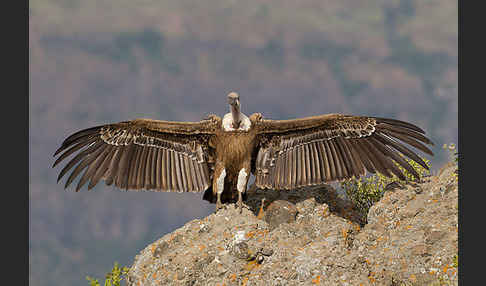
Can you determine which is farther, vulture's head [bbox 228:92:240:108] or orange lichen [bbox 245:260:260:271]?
vulture's head [bbox 228:92:240:108]

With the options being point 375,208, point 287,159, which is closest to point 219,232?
point 287,159

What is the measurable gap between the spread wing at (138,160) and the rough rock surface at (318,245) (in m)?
→ 1.38

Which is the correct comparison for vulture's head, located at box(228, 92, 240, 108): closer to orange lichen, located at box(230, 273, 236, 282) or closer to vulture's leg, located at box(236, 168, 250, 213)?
vulture's leg, located at box(236, 168, 250, 213)

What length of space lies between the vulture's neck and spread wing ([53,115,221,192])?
1.05m

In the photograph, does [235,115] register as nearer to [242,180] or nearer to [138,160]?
[242,180]

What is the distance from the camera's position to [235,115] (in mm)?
9984

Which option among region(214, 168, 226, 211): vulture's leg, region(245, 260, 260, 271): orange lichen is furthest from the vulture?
region(245, 260, 260, 271): orange lichen

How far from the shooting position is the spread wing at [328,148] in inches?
403

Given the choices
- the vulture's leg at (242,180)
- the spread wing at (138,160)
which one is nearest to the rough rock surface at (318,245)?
the vulture's leg at (242,180)

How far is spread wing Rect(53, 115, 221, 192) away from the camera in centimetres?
1071

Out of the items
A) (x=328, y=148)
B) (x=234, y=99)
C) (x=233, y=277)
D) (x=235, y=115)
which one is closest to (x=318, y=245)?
(x=233, y=277)

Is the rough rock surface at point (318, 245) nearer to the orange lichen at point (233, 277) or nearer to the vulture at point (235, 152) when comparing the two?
the orange lichen at point (233, 277)

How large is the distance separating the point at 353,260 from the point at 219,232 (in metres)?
2.73

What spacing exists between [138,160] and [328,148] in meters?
4.35
